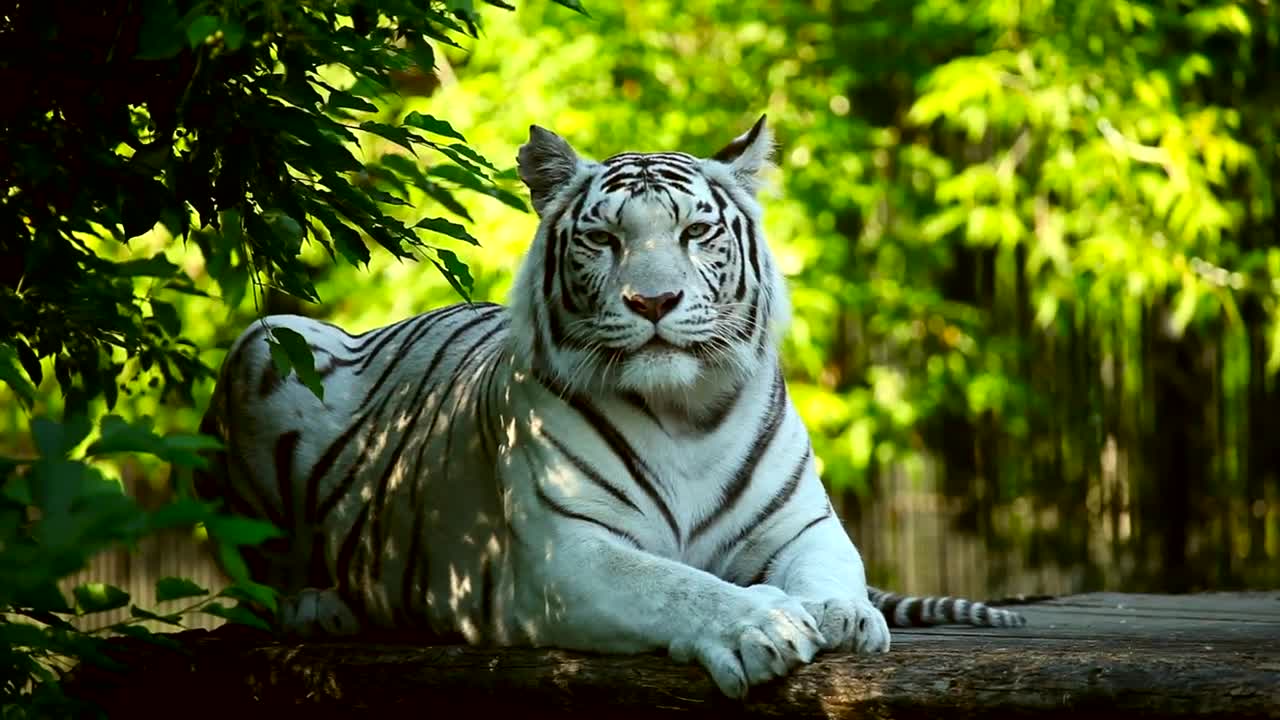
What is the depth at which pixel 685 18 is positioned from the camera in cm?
716

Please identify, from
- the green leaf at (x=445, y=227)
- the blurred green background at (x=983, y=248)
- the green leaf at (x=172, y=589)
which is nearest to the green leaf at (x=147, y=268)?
the green leaf at (x=445, y=227)

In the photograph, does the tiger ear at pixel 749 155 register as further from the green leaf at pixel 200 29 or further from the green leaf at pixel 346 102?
the green leaf at pixel 200 29

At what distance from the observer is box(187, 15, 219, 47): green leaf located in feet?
6.15

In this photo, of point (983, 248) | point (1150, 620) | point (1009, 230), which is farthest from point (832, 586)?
point (983, 248)

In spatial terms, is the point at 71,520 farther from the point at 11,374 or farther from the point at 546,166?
the point at 546,166

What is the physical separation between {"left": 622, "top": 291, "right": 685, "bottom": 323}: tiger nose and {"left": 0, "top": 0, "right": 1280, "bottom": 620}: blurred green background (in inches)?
139

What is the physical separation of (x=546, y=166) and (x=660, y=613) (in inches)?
40.0

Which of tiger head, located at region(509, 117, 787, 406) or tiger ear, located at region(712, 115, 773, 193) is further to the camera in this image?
tiger ear, located at region(712, 115, 773, 193)

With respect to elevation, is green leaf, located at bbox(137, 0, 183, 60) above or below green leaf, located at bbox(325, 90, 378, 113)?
below

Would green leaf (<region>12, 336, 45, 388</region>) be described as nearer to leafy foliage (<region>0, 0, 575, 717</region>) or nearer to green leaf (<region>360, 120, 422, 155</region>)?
leafy foliage (<region>0, 0, 575, 717</region>)

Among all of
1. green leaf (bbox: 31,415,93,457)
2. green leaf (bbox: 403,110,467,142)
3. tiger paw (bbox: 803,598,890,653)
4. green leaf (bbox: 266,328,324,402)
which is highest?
green leaf (bbox: 403,110,467,142)

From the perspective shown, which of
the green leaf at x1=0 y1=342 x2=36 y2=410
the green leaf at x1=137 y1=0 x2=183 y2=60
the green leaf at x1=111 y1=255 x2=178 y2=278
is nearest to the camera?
the green leaf at x1=137 y1=0 x2=183 y2=60

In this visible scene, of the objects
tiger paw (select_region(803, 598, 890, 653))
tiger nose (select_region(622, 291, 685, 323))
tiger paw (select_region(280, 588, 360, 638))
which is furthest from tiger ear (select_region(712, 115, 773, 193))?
tiger paw (select_region(280, 588, 360, 638))

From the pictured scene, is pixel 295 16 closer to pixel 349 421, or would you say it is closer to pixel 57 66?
pixel 57 66
